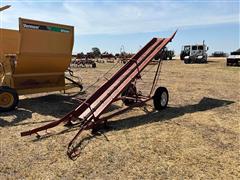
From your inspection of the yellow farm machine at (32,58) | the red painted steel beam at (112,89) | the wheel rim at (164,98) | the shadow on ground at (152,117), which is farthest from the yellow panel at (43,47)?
the wheel rim at (164,98)

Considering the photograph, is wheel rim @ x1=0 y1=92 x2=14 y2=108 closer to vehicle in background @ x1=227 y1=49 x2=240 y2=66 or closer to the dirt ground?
the dirt ground

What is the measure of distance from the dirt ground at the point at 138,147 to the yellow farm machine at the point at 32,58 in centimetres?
95

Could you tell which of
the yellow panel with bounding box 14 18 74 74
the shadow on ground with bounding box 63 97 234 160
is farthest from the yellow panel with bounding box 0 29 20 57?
the shadow on ground with bounding box 63 97 234 160

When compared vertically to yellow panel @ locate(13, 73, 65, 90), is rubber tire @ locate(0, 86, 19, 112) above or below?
below

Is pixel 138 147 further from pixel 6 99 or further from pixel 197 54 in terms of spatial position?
pixel 197 54

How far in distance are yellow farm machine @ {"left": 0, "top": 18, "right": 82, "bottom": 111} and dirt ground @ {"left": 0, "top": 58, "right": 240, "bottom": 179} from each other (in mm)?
946

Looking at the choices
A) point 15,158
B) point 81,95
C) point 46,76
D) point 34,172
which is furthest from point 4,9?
point 34,172

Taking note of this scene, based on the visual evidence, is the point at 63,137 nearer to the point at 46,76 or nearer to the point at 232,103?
the point at 46,76

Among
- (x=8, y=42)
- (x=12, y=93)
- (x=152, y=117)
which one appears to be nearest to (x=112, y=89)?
(x=152, y=117)

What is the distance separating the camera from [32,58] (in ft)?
28.2

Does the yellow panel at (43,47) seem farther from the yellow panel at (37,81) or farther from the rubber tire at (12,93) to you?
the rubber tire at (12,93)

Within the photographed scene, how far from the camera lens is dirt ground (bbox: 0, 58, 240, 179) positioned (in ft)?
13.5

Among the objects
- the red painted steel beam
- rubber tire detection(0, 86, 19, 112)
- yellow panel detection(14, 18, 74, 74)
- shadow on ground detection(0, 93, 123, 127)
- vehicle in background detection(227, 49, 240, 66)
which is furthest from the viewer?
vehicle in background detection(227, 49, 240, 66)

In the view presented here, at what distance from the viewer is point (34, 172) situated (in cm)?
414
